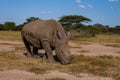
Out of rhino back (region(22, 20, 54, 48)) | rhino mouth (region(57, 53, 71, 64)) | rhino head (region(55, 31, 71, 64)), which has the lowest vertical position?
rhino mouth (region(57, 53, 71, 64))

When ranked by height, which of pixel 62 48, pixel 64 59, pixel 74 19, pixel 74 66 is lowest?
pixel 74 66

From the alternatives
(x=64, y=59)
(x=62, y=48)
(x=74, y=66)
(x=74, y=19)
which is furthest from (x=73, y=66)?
(x=74, y=19)

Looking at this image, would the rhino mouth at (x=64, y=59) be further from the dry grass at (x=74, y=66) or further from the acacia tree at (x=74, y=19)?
the acacia tree at (x=74, y=19)

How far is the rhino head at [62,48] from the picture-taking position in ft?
49.5

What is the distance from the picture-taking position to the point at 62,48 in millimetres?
15273

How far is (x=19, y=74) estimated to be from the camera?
1261cm

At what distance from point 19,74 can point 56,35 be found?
380 centimetres

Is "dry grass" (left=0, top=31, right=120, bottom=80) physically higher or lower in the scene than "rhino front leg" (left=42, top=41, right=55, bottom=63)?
lower

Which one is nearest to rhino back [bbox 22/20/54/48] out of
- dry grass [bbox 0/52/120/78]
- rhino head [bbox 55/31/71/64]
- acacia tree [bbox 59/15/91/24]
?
rhino head [bbox 55/31/71/64]

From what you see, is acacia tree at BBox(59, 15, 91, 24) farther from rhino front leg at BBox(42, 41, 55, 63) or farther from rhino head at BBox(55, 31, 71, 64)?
rhino head at BBox(55, 31, 71, 64)

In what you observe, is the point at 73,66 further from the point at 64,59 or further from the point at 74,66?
the point at 64,59

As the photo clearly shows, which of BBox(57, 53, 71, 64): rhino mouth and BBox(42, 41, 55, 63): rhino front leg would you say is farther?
BBox(42, 41, 55, 63): rhino front leg

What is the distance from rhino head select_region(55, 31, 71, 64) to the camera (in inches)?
595

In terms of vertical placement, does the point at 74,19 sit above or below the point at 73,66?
above
